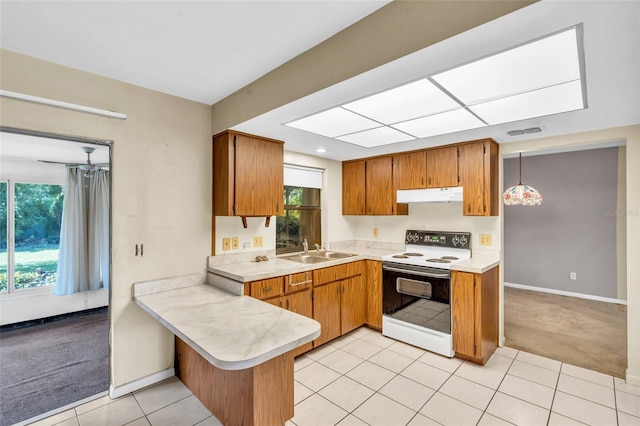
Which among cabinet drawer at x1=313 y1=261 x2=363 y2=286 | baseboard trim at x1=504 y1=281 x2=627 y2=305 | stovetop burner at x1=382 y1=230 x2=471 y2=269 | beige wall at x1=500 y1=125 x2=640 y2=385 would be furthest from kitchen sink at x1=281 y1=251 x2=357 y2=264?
baseboard trim at x1=504 y1=281 x2=627 y2=305

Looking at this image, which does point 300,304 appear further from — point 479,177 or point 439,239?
point 479,177

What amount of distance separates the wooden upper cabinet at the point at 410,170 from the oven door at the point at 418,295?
3.28 feet

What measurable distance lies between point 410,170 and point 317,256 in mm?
1566

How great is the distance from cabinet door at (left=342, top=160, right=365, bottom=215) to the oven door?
1.02 meters

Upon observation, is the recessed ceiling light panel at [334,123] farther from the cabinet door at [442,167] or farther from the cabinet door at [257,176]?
the cabinet door at [442,167]

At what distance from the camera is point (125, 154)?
7.73 feet

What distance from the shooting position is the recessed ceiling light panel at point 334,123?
90.0 inches

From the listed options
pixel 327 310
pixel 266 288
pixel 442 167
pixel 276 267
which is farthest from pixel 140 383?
pixel 442 167

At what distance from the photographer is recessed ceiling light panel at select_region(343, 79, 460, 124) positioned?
1.83m

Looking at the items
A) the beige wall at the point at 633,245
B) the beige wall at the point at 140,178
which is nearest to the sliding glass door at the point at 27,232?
the beige wall at the point at 140,178

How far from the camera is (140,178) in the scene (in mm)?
2432

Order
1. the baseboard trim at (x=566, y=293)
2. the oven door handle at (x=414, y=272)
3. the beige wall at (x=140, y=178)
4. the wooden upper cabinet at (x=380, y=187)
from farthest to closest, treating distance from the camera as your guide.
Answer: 1. the baseboard trim at (x=566, y=293)
2. the wooden upper cabinet at (x=380, y=187)
3. the oven door handle at (x=414, y=272)
4. the beige wall at (x=140, y=178)

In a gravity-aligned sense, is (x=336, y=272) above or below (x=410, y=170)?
below

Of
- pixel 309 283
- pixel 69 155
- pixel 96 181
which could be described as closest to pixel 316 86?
pixel 309 283
